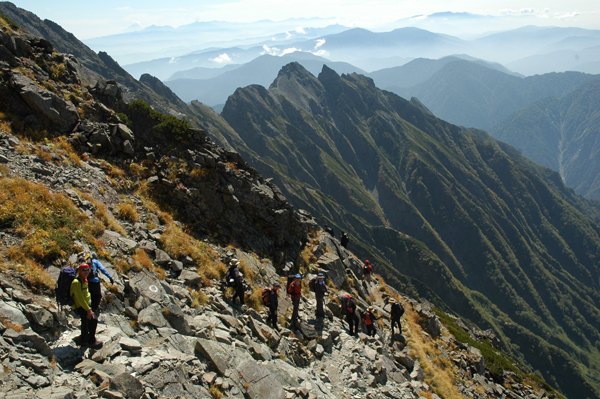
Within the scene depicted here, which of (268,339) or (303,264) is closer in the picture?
(268,339)

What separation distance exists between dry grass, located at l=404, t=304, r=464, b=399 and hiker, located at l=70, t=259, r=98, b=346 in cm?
2324

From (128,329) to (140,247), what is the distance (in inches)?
259

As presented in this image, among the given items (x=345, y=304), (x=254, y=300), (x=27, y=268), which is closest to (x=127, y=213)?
(x=27, y=268)

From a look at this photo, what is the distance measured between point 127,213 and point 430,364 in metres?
26.0

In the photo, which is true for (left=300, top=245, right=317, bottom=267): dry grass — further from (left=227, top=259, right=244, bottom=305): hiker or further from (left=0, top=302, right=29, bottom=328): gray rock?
(left=0, top=302, right=29, bottom=328): gray rock

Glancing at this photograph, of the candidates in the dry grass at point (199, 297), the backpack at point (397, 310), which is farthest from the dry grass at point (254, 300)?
the backpack at point (397, 310)

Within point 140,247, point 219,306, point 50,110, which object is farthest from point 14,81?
point 219,306

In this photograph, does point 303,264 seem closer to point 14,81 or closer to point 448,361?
point 448,361

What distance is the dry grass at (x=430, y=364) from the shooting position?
24.1 metres

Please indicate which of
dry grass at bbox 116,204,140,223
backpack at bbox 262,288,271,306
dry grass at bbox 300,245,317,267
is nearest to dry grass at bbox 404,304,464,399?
dry grass at bbox 300,245,317,267

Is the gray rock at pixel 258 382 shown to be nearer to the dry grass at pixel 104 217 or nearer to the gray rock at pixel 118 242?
the gray rock at pixel 118 242

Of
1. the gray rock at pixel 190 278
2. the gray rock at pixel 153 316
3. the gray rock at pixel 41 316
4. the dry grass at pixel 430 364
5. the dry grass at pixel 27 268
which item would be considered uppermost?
the dry grass at pixel 27 268

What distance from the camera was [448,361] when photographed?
29906 mm

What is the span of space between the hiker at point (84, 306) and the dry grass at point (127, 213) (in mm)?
10259
